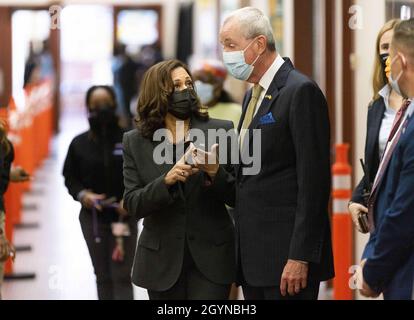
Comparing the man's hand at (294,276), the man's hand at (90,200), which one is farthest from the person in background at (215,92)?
the man's hand at (294,276)

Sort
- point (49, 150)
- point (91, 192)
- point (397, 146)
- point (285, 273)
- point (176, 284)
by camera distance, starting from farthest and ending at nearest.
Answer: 1. point (49, 150)
2. point (91, 192)
3. point (176, 284)
4. point (285, 273)
5. point (397, 146)

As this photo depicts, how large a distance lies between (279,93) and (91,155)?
2.26m

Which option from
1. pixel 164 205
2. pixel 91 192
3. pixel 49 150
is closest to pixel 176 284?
pixel 164 205

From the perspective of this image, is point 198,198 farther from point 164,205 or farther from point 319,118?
point 319,118

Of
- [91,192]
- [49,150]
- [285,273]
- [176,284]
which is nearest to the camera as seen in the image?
[285,273]

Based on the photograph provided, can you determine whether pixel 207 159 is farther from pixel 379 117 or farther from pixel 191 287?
pixel 379 117

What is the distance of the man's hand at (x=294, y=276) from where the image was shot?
3975 millimetres

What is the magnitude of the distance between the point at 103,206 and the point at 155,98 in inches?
71.9

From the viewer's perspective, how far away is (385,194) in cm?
367

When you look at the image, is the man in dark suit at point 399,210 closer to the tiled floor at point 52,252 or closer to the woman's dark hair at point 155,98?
the woman's dark hair at point 155,98

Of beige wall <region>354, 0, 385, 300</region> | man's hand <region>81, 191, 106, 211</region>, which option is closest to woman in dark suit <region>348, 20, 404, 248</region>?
beige wall <region>354, 0, 385, 300</region>

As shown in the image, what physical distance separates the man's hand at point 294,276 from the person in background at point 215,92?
8.89ft

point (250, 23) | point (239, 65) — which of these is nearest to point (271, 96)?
point (239, 65)

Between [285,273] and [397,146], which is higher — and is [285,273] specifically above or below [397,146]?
below
